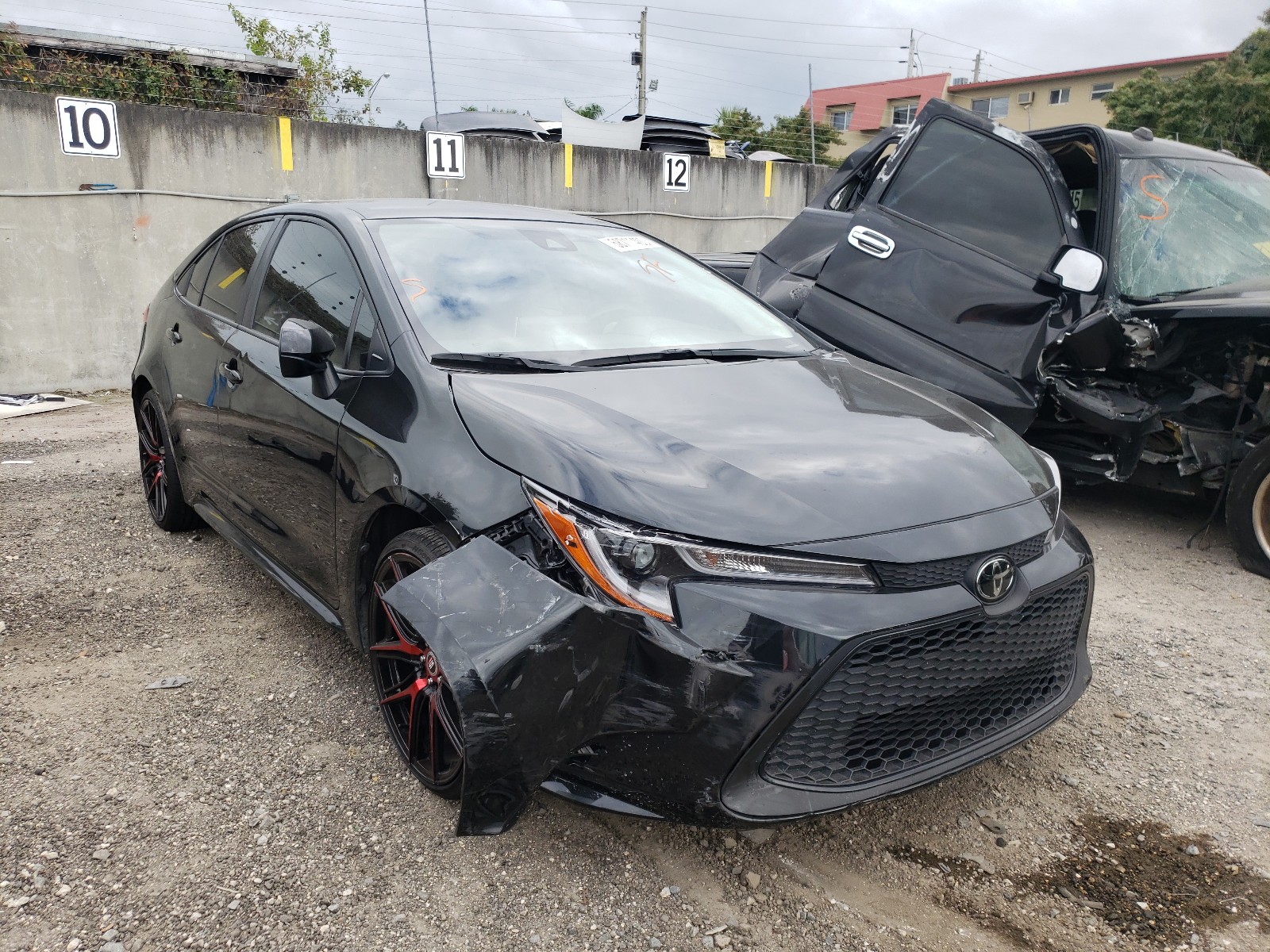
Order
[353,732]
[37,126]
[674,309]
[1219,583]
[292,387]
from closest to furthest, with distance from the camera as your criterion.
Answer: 1. [353,732]
2. [292,387]
3. [674,309]
4. [1219,583]
5. [37,126]

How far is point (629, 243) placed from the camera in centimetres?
373

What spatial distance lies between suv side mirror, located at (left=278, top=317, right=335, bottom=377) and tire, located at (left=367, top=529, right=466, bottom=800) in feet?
2.20

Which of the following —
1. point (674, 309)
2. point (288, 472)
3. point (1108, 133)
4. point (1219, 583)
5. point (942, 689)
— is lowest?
point (1219, 583)

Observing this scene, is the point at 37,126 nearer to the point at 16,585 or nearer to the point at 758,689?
the point at 16,585

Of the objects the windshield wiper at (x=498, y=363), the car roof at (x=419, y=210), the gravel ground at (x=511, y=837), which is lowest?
the gravel ground at (x=511, y=837)

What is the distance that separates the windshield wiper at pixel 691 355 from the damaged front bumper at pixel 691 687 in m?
0.88

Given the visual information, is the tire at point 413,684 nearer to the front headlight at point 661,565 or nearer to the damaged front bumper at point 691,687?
the damaged front bumper at point 691,687

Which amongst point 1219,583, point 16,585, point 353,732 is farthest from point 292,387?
point 1219,583

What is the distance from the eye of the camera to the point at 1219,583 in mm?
4301

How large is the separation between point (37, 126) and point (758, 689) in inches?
358

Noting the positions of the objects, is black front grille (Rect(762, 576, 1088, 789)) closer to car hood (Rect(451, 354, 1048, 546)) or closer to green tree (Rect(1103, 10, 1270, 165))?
car hood (Rect(451, 354, 1048, 546))

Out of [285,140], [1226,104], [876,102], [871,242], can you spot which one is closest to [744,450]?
[871,242]

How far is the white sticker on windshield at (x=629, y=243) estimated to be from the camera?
3631mm

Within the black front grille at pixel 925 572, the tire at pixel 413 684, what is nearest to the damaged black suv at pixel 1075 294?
the black front grille at pixel 925 572
